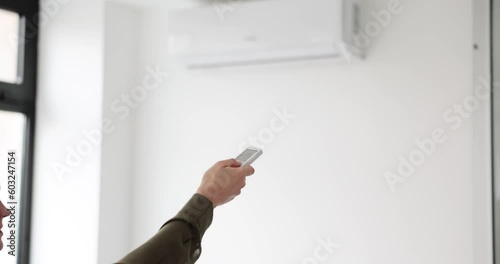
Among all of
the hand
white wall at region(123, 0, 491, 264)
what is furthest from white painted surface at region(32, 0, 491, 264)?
the hand

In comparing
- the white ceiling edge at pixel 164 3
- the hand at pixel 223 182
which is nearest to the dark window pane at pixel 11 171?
the white ceiling edge at pixel 164 3

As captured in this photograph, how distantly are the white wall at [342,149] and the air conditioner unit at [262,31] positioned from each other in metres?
0.15

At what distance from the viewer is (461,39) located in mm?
2834

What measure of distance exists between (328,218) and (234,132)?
25.0 inches

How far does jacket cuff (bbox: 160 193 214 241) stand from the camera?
46.3 inches

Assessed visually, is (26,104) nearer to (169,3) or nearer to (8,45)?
(8,45)

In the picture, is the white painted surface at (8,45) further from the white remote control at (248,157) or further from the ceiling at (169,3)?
the white remote control at (248,157)

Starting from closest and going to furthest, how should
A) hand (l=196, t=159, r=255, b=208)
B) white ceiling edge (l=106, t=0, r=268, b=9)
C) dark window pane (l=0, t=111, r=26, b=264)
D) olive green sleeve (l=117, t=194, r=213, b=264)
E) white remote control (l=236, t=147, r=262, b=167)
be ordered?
olive green sleeve (l=117, t=194, r=213, b=264)
hand (l=196, t=159, r=255, b=208)
white remote control (l=236, t=147, r=262, b=167)
white ceiling edge (l=106, t=0, r=268, b=9)
dark window pane (l=0, t=111, r=26, b=264)

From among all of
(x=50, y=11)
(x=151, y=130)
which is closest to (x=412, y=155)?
(x=151, y=130)

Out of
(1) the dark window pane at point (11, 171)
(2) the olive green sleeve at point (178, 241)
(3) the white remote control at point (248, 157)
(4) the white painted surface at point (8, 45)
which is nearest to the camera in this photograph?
(2) the olive green sleeve at point (178, 241)

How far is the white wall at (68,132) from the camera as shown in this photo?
352 centimetres

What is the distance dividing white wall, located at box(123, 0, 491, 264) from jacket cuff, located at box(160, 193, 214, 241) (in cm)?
180

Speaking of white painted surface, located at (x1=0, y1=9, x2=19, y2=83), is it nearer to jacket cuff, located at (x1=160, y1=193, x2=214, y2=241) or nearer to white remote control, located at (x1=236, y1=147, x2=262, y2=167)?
white remote control, located at (x1=236, y1=147, x2=262, y2=167)

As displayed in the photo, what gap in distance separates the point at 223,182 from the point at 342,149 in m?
1.78
